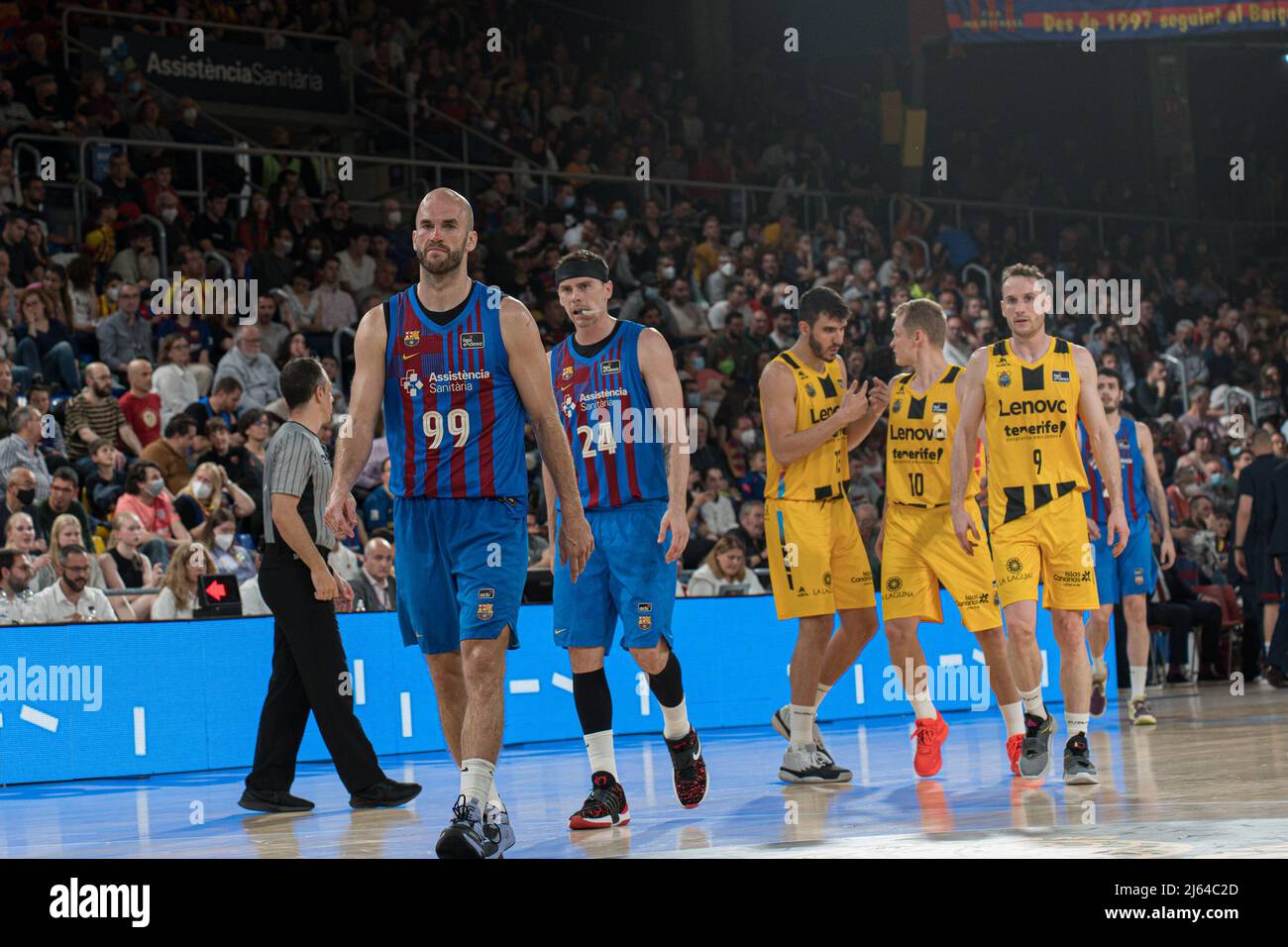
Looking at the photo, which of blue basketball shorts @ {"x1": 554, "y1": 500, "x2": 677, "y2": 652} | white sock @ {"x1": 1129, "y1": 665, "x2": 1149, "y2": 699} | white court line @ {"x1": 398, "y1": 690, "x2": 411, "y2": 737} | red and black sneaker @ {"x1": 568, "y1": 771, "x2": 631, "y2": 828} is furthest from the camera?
white sock @ {"x1": 1129, "y1": 665, "x2": 1149, "y2": 699}

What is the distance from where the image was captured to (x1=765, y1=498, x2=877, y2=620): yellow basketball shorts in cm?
834

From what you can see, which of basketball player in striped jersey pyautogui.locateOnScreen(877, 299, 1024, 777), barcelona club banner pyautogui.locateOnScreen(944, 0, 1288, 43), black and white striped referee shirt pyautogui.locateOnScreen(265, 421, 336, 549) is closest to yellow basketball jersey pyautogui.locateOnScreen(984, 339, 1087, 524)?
basketball player in striped jersey pyautogui.locateOnScreen(877, 299, 1024, 777)

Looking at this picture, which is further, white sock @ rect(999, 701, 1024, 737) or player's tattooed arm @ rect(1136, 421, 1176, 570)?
player's tattooed arm @ rect(1136, 421, 1176, 570)

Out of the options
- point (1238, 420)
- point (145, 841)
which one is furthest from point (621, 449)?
point (1238, 420)

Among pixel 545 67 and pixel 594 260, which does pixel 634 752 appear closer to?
pixel 594 260

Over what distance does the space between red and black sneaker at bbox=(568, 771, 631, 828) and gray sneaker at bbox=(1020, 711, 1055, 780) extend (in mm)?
2069

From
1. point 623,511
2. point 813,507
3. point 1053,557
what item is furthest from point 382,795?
point 1053,557

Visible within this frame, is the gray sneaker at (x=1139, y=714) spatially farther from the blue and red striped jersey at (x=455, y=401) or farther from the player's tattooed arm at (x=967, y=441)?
the blue and red striped jersey at (x=455, y=401)

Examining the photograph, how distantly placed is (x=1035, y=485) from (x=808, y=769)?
1.80 metres

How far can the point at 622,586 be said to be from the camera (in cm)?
704

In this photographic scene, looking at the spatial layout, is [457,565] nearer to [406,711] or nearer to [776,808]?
[776,808]

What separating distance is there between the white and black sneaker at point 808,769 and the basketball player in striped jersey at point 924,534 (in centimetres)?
41

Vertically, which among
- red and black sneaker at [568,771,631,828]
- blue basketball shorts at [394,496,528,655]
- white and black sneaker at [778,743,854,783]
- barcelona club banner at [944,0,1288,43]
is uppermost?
barcelona club banner at [944,0,1288,43]

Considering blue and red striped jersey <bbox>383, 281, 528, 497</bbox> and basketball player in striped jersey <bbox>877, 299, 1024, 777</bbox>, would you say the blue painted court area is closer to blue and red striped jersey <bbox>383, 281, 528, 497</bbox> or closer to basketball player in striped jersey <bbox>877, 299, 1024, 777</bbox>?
basketball player in striped jersey <bbox>877, 299, 1024, 777</bbox>
